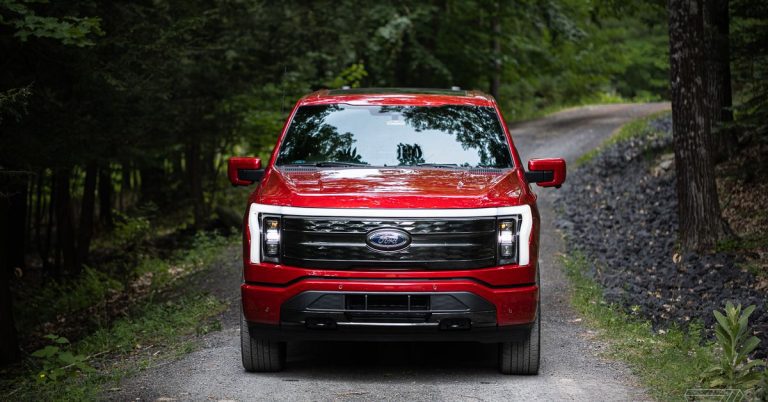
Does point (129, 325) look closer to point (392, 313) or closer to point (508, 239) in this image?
point (392, 313)

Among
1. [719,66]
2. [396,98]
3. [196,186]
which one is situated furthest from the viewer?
[196,186]

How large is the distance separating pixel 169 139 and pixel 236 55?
2007 mm

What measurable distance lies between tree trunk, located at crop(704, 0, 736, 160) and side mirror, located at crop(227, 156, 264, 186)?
6.95 metres

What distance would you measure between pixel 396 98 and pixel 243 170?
144 centimetres

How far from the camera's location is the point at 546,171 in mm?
7188

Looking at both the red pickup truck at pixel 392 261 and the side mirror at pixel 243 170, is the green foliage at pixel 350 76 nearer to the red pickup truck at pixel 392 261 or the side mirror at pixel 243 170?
the side mirror at pixel 243 170

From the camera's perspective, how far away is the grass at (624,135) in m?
20.1

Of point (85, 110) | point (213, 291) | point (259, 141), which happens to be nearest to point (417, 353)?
point (213, 291)

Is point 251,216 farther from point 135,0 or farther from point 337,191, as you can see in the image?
point 135,0

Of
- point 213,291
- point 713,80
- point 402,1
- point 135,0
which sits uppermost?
point 402,1

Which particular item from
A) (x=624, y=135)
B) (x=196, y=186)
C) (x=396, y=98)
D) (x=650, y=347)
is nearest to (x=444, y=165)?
(x=396, y=98)

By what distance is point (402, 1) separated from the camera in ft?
85.7

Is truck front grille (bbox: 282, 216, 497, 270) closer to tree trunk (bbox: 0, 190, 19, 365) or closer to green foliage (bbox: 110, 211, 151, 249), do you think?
tree trunk (bbox: 0, 190, 19, 365)

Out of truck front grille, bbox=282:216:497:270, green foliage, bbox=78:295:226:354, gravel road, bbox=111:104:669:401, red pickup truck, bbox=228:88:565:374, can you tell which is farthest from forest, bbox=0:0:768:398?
truck front grille, bbox=282:216:497:270
